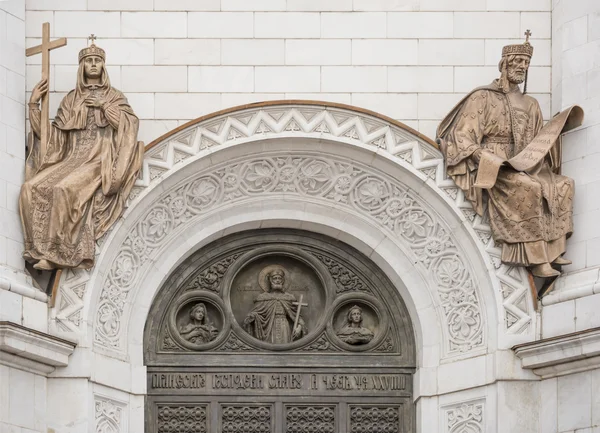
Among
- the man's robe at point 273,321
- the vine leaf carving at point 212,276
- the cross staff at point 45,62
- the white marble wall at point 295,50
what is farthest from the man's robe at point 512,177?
the cross staff at point 45,62

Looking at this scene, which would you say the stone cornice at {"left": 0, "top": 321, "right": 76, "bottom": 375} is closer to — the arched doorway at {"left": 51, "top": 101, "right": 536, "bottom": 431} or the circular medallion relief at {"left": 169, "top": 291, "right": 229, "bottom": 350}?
the arched doorway at {"left": 51, "top": 101, "right": 536, "bottom": 431}

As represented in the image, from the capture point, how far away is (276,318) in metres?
21.2

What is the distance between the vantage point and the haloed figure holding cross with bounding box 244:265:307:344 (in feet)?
69.4

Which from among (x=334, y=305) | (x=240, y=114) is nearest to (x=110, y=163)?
(x=240, y=114)

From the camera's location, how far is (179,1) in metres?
21.2

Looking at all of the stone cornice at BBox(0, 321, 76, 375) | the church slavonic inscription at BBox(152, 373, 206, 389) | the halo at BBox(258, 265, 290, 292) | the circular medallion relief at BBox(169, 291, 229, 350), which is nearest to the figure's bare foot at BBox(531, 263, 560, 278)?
the halo at BBox(258, 265, 290, 292)

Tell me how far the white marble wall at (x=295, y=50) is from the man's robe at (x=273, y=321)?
2.13 meters

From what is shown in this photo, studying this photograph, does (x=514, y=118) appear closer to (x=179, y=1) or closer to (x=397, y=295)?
(x=397, y=295)

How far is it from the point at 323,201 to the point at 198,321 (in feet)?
5.90

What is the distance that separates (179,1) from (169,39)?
1.41ft

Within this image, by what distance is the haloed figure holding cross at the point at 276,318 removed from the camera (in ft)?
69.4

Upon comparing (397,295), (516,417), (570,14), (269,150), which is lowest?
(516,417)

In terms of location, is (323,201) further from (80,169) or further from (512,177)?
(80,169)

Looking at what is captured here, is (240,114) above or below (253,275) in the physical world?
above
